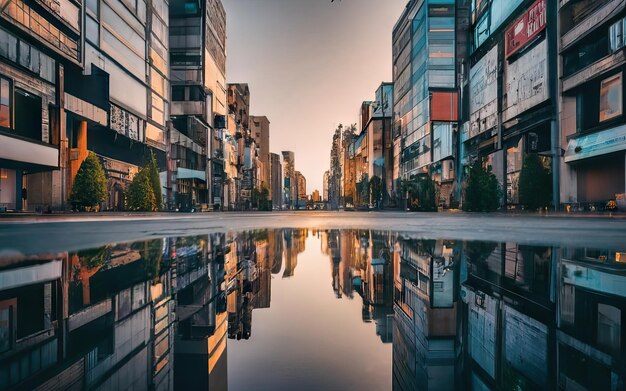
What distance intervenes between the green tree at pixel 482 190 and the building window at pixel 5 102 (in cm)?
3915

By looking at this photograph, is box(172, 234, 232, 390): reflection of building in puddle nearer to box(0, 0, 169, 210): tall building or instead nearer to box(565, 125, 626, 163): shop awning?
box(0, 0, 169, 210): tall building

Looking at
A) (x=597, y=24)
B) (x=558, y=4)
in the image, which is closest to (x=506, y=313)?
(x=597, y=24)

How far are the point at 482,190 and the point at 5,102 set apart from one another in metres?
40.1

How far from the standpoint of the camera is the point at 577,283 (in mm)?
2928

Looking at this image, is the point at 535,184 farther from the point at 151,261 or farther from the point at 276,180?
the point at 276,180

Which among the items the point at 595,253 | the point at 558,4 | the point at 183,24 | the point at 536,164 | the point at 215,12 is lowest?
the point at 595,253

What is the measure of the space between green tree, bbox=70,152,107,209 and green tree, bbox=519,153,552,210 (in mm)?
38033

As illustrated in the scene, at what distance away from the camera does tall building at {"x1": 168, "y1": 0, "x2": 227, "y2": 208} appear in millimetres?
61781

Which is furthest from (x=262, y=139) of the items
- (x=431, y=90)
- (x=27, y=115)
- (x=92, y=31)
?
(x=27, y=115)

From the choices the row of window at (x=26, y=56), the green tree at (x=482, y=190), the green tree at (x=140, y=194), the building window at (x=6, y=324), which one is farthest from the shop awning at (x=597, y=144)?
the row of window at (x=26, y=56)

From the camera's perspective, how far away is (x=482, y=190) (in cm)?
3788

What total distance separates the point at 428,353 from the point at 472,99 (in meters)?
64.8

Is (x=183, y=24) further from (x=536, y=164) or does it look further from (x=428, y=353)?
(x=428, y=353)

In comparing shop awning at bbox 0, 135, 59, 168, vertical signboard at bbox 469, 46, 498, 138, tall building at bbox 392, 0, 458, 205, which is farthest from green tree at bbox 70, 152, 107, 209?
tall building at bbox 392, 0, 458, 205
